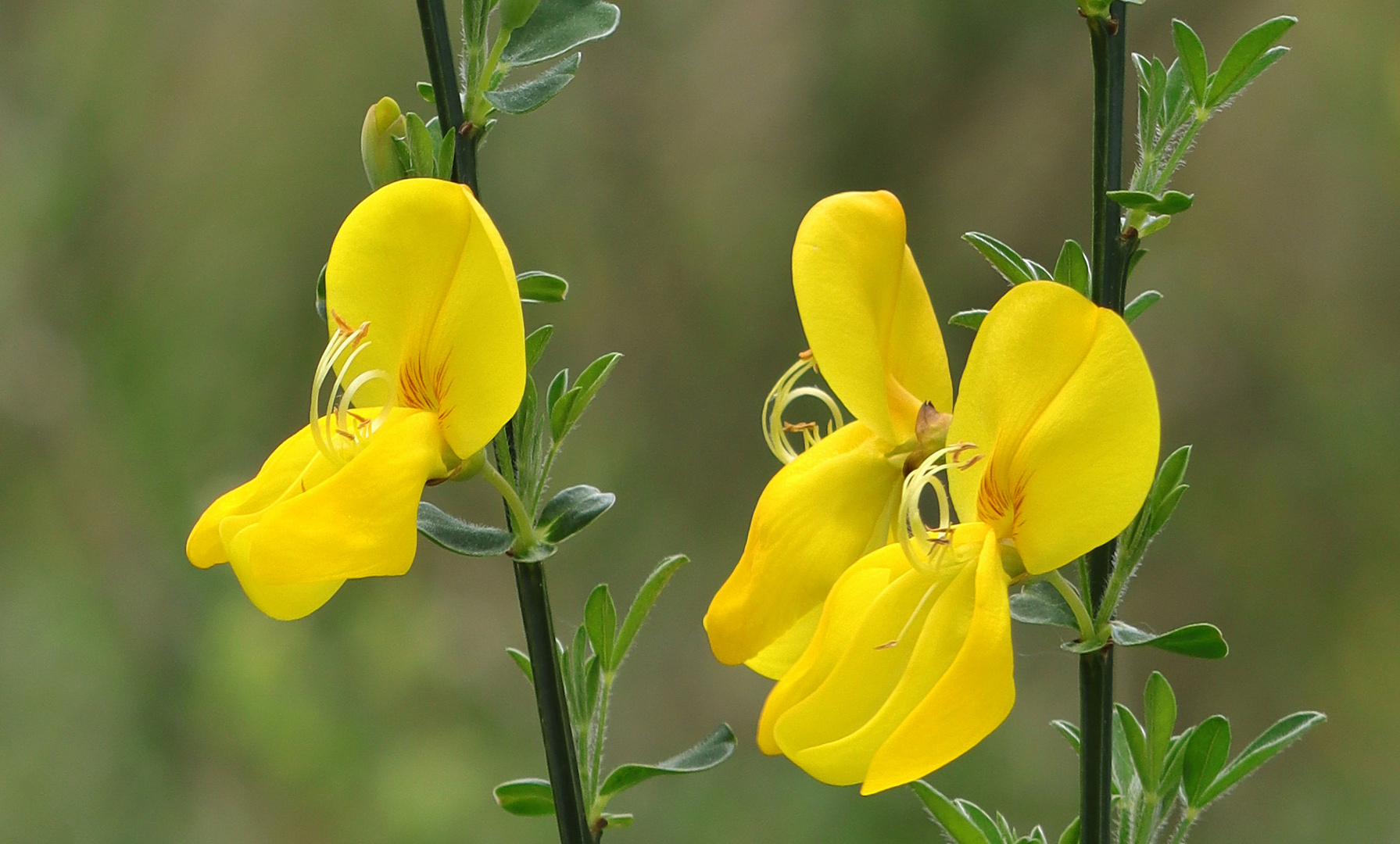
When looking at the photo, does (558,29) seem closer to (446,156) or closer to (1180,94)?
(446,156)

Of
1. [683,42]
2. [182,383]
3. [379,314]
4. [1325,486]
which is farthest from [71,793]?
[1325,486]

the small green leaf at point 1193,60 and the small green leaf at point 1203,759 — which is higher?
the small green leaf at point 1193,60

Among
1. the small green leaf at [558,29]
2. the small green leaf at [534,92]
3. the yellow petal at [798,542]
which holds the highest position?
the small green leaf at [558,29]

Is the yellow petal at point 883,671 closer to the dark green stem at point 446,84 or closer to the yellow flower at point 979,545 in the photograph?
the yellow flower at point 979,545

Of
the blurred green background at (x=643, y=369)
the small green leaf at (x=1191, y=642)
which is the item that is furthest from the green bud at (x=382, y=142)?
the blurred green background at (x=643, y=369)

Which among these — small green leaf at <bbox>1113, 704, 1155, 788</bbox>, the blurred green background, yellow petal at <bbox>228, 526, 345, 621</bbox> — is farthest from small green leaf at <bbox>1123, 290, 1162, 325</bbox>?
the blurred green background

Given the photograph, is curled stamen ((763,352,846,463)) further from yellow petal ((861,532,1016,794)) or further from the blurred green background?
the blurred green background

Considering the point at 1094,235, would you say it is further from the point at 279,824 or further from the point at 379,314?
the point at 279,824
